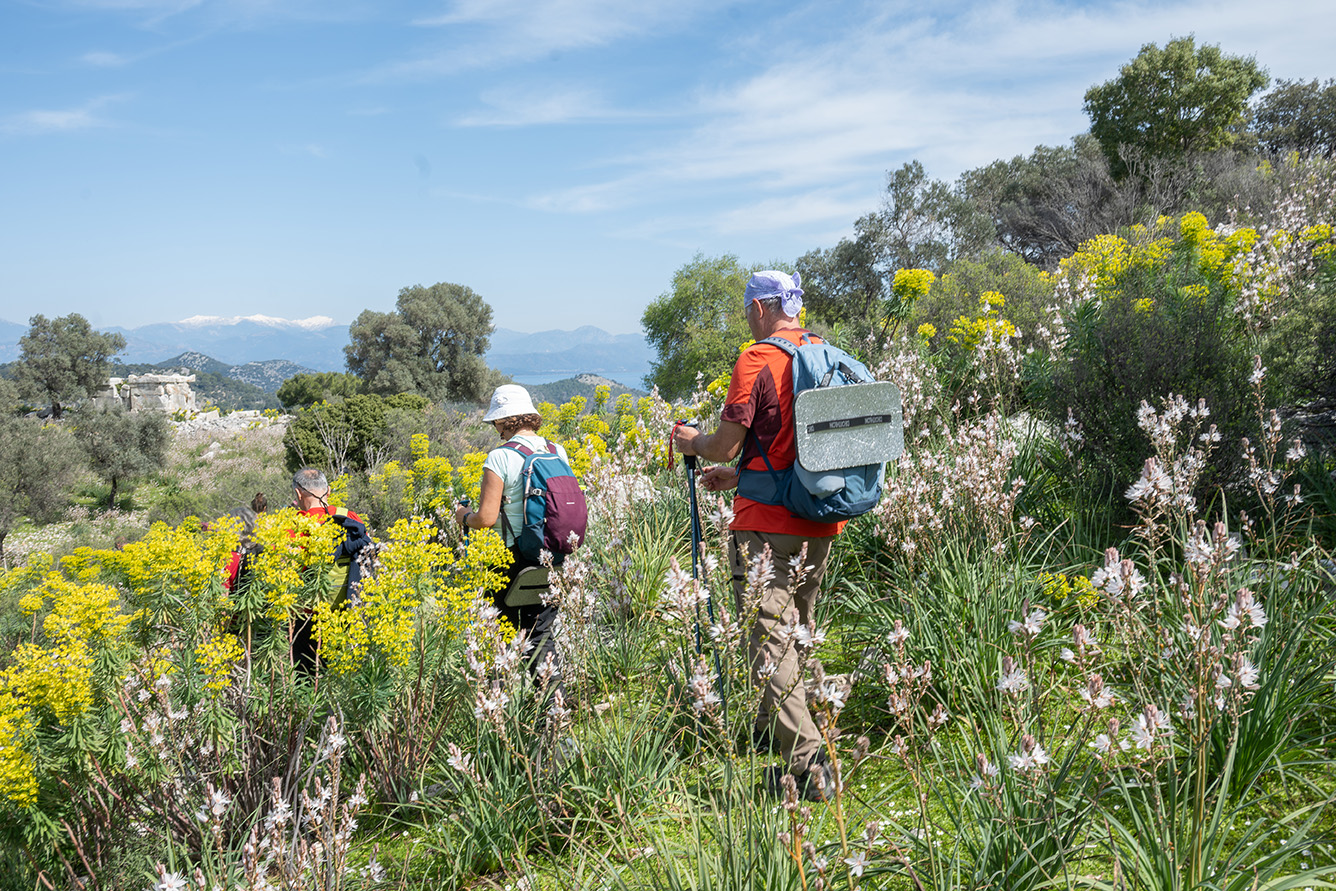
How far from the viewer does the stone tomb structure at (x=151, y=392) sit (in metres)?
52.7

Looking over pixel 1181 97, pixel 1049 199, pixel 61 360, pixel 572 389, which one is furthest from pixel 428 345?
pixel 1181 97

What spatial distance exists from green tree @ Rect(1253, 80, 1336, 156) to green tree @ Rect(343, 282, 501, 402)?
153ft

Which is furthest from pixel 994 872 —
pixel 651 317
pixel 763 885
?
pixel 651 317

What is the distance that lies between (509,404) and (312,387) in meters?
64.1

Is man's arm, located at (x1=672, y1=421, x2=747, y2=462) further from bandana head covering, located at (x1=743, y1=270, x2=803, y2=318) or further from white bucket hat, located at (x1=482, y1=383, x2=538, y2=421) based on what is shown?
white bucket hat, located at (x1=482, y1=383, x2=538, y2=421)

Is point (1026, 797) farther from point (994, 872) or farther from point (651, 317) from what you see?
point (651, 317)

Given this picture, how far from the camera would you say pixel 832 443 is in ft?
9.04

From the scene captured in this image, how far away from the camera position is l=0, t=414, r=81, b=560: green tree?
1209 inches

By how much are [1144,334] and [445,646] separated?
15.5 ft

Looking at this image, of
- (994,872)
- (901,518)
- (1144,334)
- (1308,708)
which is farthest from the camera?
(1144,334)

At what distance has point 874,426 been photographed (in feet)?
9.29

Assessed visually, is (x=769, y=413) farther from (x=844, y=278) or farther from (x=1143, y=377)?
(x=844, y=278)

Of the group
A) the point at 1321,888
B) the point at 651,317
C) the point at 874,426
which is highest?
the point at 651,317

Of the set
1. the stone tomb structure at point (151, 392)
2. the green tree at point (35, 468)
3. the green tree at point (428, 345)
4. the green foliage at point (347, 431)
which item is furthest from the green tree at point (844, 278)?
the stone tomb structure at point (151, 392)
